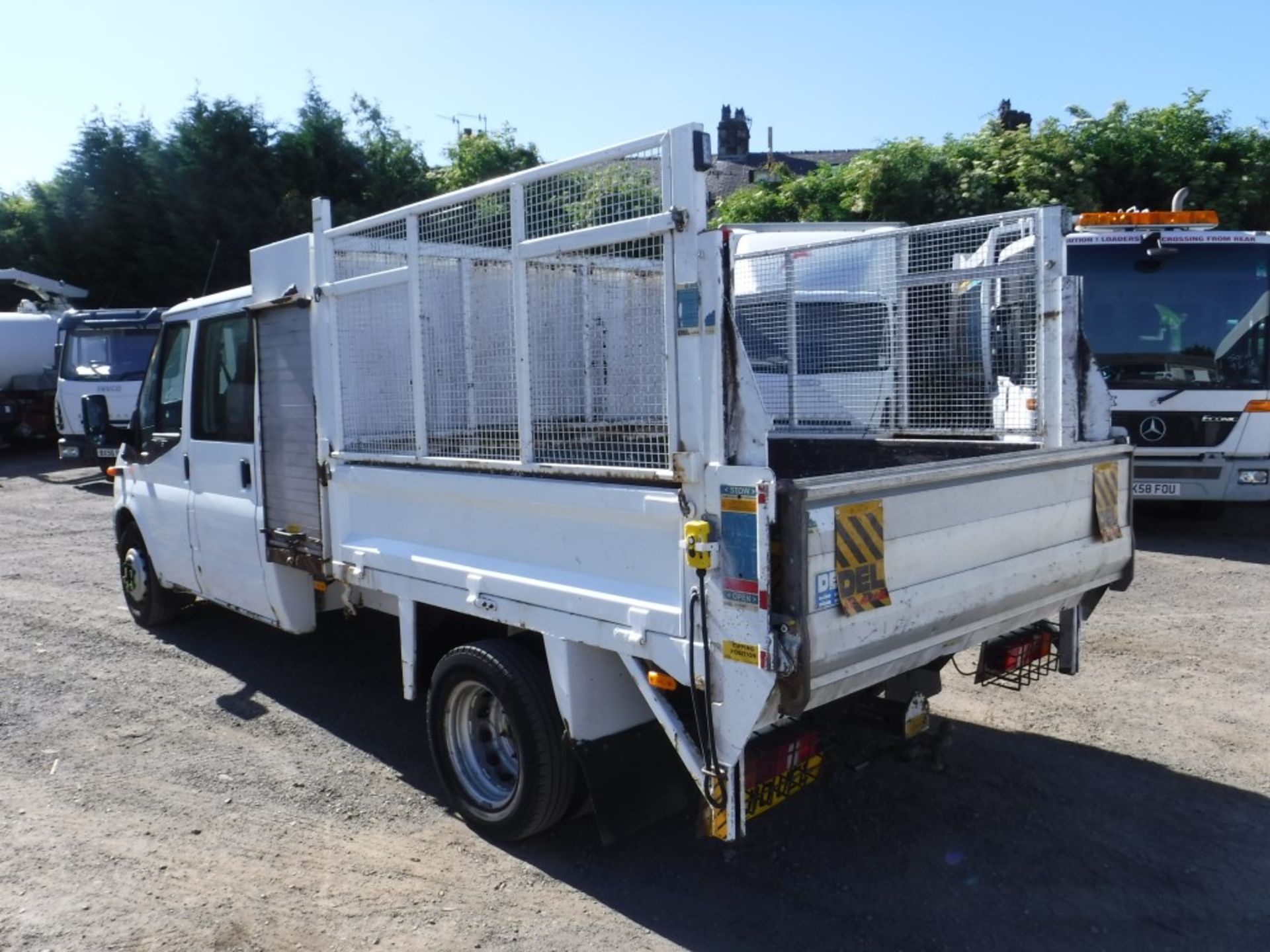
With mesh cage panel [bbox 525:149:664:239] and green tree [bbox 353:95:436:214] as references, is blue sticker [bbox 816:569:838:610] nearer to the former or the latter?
mesh cage panel [bbox 525:149:664:239]

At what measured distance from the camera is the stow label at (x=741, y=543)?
3070mm

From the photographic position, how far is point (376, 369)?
4801mm

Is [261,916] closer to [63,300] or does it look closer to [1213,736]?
[1213,736]

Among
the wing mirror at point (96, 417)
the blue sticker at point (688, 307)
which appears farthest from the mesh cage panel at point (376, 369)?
the wing mirror at point (96, 417)

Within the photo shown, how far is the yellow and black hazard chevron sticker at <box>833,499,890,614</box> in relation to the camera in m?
3.17

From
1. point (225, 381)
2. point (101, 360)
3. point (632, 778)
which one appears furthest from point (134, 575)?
point (101, 360)

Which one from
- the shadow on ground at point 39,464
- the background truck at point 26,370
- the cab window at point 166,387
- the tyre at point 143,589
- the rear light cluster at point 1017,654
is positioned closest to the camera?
the rear light cluster at point 1017,654

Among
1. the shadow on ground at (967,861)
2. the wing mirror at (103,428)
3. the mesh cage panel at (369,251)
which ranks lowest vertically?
the shadow on ground at (967,861)

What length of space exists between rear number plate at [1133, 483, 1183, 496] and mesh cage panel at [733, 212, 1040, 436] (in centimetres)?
517

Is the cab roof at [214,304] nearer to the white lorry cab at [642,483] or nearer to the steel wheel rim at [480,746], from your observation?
the white lorry cab at [642,483]

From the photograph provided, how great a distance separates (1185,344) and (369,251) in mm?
7859

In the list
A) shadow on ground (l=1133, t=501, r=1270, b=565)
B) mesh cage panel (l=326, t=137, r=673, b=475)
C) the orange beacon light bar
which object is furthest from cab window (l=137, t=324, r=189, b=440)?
shadow on ground (l=1133, t=501, r=1270, b=565)

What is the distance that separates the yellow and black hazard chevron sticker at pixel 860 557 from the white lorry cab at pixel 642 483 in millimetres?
12

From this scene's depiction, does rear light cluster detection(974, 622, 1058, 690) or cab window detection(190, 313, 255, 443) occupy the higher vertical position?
cab window detection(190, 313, 255, 443)
